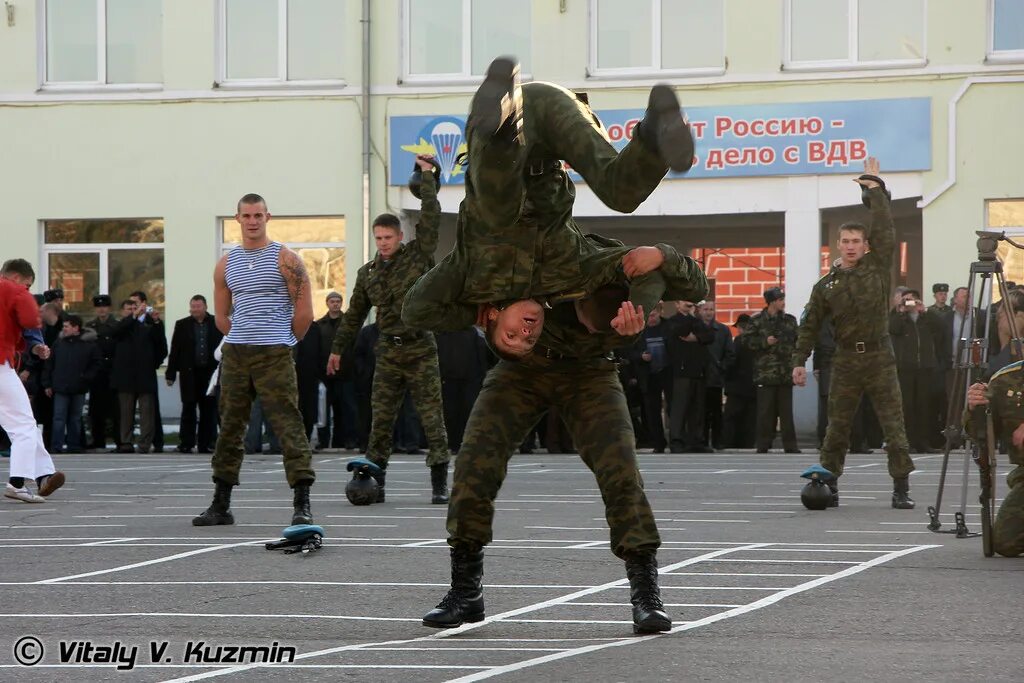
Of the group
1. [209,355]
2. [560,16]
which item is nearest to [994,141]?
[560,16]

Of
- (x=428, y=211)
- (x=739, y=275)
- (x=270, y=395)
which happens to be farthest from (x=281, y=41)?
(x=270, y=395)

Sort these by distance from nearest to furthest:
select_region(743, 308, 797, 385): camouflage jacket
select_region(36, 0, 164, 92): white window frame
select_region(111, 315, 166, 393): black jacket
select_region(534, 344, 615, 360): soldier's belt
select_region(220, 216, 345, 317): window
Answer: select_region(534, 344, 615, 360): soldier's belt < select_region(743, 308, 797, 385): camouflage jacket < select_region(111, 315, 166, 393): black jacket < select_region(220, 216, 345, 317): window < select_region(36, 0, 164, 92): white window frame

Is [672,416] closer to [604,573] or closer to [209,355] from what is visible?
[209,355]

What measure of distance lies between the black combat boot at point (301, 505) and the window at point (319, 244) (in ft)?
54.9

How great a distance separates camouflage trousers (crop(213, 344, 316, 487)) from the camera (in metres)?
10.8

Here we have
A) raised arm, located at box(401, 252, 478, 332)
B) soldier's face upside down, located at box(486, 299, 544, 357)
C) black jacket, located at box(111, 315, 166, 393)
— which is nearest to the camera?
soldier's face upside down, located at box(486, 299, 544, 357)

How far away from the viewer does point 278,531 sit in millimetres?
11656

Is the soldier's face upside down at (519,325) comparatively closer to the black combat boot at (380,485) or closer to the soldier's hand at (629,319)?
the soldier's hand at (629,319)

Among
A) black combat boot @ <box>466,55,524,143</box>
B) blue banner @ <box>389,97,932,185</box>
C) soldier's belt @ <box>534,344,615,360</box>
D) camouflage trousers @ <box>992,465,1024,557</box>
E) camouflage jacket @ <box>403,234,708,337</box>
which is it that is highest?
blue banner @ <box>389,97,932,185</box>

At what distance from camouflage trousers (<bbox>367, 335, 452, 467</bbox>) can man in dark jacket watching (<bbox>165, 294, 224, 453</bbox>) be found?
920 centimetres

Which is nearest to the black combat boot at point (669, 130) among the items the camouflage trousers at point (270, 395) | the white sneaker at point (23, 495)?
the camouflage trousers at point (270, 395)

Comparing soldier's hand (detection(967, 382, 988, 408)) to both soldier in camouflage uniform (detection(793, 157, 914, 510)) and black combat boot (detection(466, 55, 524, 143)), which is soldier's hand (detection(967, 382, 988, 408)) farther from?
black combat boot (detection(466, 55, 524, 143))

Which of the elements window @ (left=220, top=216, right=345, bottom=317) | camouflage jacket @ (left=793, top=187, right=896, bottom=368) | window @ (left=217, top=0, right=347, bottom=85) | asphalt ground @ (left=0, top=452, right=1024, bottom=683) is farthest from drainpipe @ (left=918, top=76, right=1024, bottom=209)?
camouflage jacket @ (left=793, top=187, right=896, bottom=368)

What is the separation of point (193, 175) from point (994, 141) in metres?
11.9
